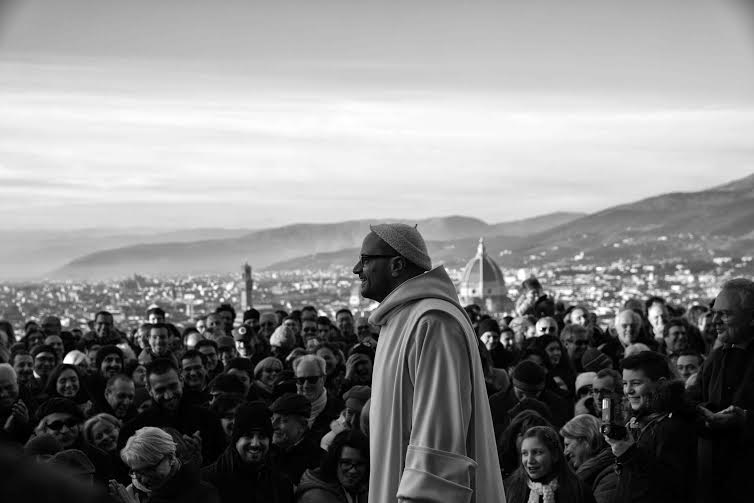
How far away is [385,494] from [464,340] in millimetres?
570

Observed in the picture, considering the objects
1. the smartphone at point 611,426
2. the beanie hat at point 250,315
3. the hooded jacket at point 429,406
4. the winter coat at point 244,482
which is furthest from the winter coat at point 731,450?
the beanie hat at point 250,315

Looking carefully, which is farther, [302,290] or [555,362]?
[302,290]

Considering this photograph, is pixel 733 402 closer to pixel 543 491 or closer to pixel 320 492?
pixel 543 491

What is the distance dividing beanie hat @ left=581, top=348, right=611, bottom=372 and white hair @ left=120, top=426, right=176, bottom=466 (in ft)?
17.6

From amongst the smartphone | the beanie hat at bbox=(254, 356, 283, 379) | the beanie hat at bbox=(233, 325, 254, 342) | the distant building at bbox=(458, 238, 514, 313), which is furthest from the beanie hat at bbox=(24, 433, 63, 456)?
the distant building at bbox=(458, 238, 514, 313)

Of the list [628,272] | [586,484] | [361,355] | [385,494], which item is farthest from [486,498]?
[628,272]

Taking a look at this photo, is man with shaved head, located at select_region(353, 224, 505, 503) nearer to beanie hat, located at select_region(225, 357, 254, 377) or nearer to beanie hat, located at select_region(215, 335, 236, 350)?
beanie hat, located at select_region(225, 357, 254, 377)

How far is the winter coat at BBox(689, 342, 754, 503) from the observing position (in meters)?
5.05

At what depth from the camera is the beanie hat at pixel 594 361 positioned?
9.95m

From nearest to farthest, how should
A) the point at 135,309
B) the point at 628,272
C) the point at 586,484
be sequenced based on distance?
the point at 586,484, the point at 135,309, the point at 628,272

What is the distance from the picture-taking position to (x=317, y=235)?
60.4 metres

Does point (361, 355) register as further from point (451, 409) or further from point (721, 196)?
point (721, 196)

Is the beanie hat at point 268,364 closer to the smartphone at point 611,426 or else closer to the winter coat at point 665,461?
the winter coat at point 665,461

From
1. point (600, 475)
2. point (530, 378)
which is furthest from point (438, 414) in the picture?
point (530, 378)
